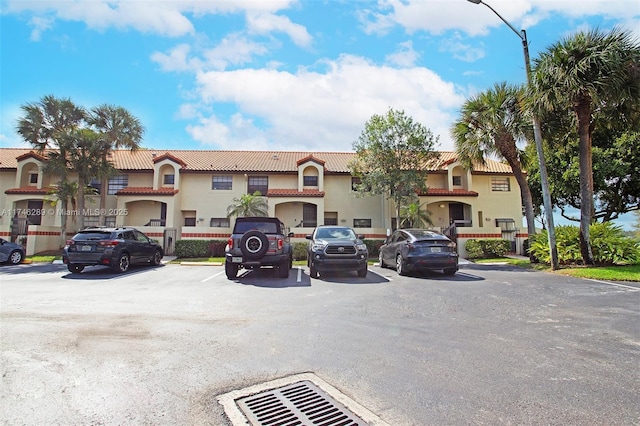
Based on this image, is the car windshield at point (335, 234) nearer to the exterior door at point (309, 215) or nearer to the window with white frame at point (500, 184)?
the exterior door at point (309, 215)

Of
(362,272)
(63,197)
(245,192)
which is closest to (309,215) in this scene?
(245,192)

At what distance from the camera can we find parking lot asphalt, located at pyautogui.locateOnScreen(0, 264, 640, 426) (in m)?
2.96

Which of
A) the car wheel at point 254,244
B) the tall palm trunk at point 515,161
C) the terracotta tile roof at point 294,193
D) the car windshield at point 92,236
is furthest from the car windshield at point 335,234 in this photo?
the terracotta tile roof at point 294,193

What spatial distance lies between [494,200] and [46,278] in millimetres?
26715

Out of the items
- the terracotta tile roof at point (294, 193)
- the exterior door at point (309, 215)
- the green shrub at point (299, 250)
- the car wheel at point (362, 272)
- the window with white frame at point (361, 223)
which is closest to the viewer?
the car wheel at point (362, 272)

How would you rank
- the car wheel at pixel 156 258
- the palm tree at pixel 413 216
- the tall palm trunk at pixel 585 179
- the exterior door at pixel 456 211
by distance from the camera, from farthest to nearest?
the exterior door at pixel 456 211
the palm tree at pixel 413 216
the car wheel at pixel 156 258
the tall palm trunk at pixel 585 179

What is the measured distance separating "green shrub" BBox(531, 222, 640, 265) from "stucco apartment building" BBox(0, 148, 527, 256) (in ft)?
32.4

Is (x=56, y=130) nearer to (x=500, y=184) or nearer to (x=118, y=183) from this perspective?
(x=118, y=183)

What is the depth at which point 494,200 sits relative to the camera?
26.0 m

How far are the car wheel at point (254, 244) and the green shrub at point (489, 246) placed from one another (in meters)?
13.5

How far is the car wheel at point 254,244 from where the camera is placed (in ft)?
34.8

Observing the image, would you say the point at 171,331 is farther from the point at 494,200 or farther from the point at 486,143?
the point at 494,200

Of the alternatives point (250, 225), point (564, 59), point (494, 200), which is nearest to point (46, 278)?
point (250, 225)

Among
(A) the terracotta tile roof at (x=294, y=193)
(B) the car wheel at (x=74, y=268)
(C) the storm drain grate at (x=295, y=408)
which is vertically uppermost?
(A) the terracotta tile roof at (x=294, y=193)
